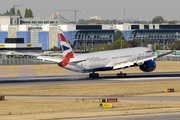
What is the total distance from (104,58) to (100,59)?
114cm

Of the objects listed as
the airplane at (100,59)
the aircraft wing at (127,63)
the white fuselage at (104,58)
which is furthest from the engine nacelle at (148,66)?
the white fuselage at (104,58)

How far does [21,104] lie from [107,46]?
6242 inches

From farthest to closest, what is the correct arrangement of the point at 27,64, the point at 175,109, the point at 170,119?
the point at 27,64 < the point at 175,109 < the point at 170,119

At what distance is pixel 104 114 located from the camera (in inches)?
1315

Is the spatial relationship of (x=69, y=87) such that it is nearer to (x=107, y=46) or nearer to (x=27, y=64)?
(x=27, y=64)

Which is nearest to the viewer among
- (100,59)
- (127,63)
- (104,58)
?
(100,59)

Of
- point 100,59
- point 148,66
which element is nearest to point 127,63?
point 148,66

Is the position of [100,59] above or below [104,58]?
below

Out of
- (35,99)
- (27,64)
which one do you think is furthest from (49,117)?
(27,64)

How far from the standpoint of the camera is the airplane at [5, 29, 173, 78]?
221 ft

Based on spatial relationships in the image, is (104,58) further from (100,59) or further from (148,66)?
(148,66)

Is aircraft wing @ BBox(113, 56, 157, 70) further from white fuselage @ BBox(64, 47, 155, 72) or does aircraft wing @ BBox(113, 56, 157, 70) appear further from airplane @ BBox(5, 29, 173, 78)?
white fuselage @ BBox(64, 47, 155, 72)

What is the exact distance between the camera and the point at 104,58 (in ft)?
236

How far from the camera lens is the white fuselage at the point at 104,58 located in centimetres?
6931
